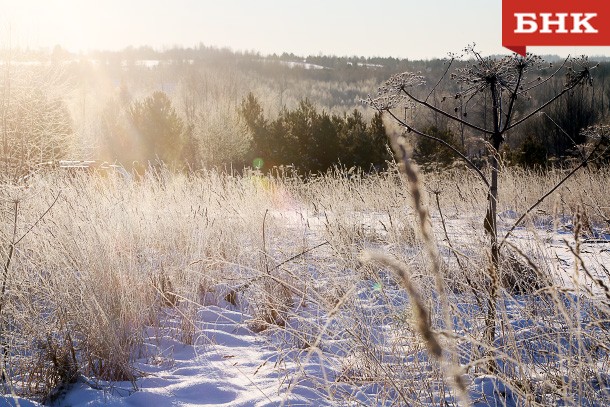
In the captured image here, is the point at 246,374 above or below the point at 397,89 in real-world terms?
below

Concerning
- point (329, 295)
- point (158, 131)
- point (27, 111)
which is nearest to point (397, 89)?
point (329, 295)

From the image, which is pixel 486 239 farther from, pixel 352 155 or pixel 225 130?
pixel 225 130

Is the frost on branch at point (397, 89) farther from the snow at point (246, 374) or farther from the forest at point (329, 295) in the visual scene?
the snow at point (246, 374)

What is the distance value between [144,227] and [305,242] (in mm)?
1410

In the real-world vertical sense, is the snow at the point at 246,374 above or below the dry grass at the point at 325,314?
below

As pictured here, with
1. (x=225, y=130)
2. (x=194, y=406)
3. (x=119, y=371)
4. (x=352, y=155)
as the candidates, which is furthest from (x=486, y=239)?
(x=225, y=130)

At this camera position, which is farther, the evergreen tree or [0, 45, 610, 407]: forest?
the evergreen tree

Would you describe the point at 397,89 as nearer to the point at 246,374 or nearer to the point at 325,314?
the point at 325,314

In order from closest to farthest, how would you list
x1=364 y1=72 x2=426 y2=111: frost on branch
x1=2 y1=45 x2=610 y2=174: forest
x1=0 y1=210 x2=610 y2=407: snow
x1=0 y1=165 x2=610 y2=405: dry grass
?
x1=0 y1=165 x2=610 y2=405: dry grass, x1=0 y1=210 x2=610 y2=407: snow, x1=364 y1=72 x2=426 y2=111: frost on branch, x1=2 y1=45 x2=610 y2=174: forest

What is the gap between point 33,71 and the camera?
47.5ft

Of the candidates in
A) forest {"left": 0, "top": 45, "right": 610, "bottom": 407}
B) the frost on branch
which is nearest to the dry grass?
forest {"left": 0, "top": 45, "right": 610, "bottom": 407}

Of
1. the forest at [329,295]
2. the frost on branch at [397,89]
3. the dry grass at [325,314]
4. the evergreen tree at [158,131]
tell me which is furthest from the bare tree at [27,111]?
the frost on branch at [397,89]

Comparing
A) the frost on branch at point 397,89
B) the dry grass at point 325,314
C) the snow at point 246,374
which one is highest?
the frost on branch at point 397,89

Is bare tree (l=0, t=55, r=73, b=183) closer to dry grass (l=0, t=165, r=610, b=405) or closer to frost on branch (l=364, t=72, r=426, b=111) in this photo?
dry grass (l=0, t=165, r=610, b=405)
